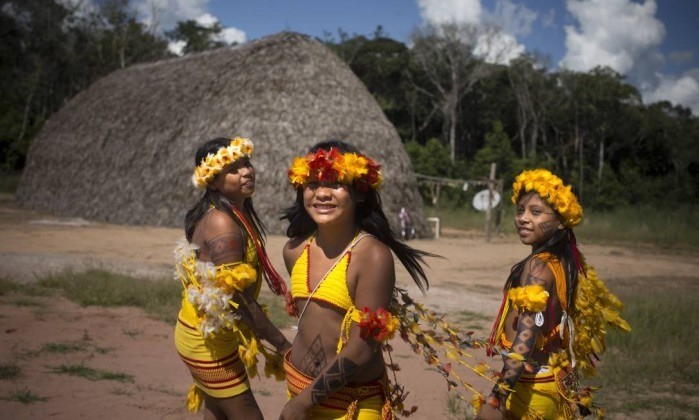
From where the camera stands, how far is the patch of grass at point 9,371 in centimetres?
415

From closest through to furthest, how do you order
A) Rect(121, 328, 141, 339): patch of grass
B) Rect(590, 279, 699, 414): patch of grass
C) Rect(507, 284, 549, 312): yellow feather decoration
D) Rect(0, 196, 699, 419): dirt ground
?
1. Rect(507, 284, 549, 312): yellow feather decoration
2. Rect(0, 196, 699, 419): dirt ground
3. Rect(590, 279, 699, 414): patch of grass
4. Rect(121, 328, 141, 339): patch of grass

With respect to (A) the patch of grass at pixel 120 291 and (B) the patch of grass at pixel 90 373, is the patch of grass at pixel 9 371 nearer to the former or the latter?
(B) the patch of grass at pixel 90 373

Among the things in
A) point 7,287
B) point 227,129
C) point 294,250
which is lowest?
point 7,287

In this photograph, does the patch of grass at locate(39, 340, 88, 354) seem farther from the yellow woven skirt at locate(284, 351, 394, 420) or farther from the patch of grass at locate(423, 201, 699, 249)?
the patch of grass at locate(423, 201, 699, 249)

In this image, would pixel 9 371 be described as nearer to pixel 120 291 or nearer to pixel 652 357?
pixel 120 291

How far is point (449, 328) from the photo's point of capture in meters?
2.36

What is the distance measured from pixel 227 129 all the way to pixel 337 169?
1297cm

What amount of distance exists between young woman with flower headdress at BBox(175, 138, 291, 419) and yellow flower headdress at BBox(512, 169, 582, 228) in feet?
3.70

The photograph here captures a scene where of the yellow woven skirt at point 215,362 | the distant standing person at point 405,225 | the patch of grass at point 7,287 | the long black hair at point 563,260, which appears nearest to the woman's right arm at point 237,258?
the yellow woven skirt at point 215,362

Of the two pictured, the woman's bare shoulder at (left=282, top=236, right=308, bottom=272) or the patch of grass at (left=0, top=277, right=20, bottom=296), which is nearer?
the woman's bare shoulder at (left=282, top=236, right=308, bottom=272)

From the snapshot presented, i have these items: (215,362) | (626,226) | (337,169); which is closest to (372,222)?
(337,169)

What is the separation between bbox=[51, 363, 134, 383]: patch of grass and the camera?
4.27 m

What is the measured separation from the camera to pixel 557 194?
8.25ft

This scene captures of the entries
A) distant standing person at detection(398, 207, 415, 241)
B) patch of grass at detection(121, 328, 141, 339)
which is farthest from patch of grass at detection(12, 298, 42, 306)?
distant standing person at detection(398, 207, 415, 241)
